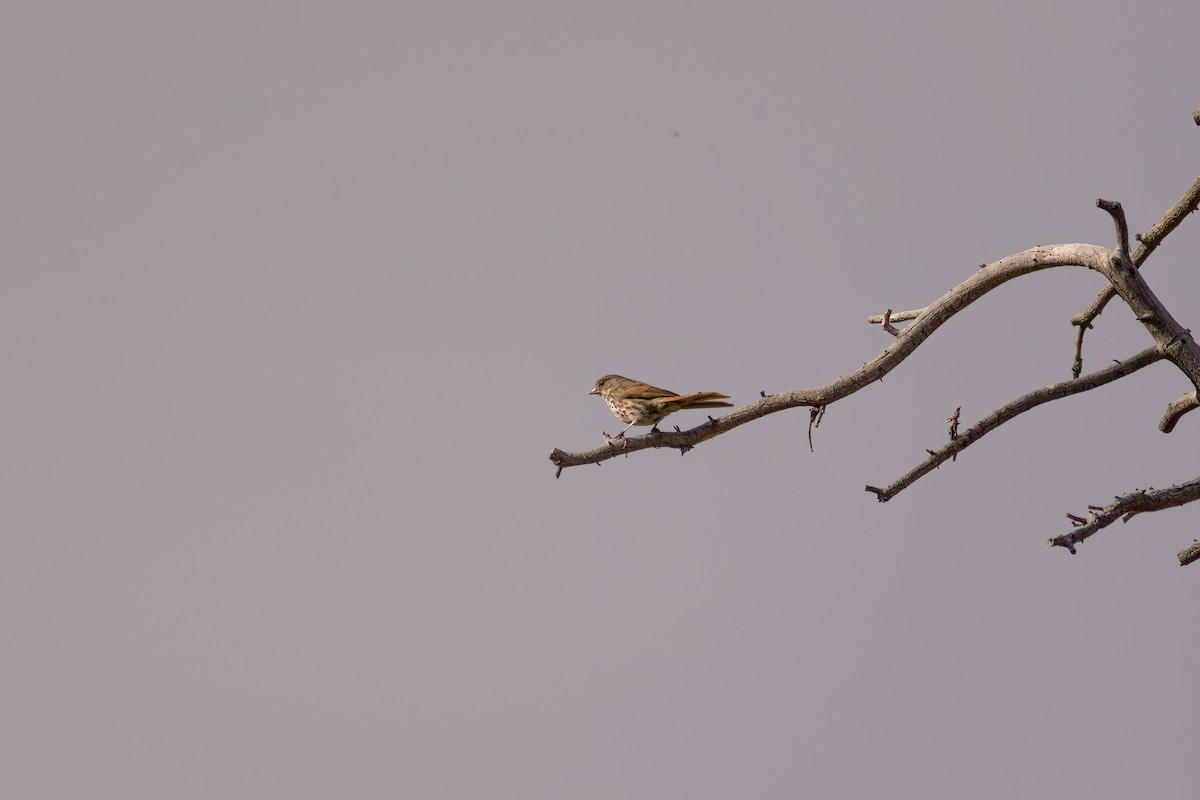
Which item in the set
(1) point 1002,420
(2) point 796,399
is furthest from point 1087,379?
(2) point 796,399

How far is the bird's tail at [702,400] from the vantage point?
6.92 meters

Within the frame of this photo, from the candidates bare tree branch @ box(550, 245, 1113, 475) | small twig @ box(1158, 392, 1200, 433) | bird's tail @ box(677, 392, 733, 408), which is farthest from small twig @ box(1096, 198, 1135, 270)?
bird's tail @ box(677, 392, 733, 408)

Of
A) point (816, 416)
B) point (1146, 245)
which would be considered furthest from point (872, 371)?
point (1146, 245)

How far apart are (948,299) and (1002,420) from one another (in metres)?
0.68

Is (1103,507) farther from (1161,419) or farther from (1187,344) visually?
(1161,419)

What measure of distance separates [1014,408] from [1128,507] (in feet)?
2.48

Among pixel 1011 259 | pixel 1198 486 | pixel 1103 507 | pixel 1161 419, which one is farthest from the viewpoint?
pixel 1161 419

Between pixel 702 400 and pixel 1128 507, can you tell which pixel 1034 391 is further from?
pixel 702 400

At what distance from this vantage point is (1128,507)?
232 inches

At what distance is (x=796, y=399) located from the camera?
651cm

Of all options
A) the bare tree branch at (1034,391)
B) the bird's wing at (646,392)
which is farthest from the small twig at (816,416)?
the bird's wing at (646,392)

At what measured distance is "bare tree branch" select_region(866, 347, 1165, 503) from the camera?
21.0ft

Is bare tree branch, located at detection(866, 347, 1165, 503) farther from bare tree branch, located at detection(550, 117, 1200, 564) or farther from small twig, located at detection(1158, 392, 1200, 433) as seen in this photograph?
small twig, located at detection(1158, 392, 1200, 433)

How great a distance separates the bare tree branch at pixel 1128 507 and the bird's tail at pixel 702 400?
1.91 metres
